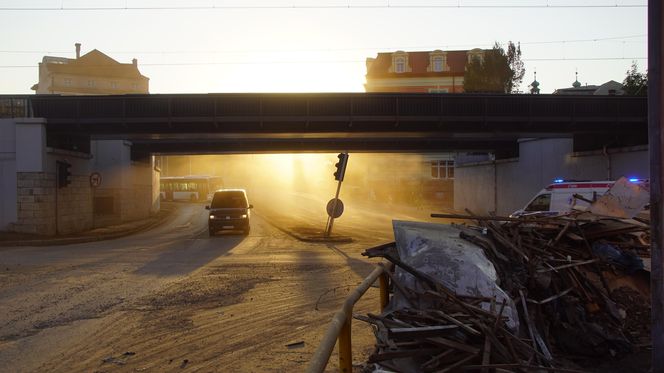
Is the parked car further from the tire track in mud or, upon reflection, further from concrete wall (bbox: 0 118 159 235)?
the tire track in mud

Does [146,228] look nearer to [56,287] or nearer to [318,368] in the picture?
[56,287]

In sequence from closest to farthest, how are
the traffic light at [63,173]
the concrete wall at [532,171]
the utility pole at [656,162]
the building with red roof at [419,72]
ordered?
the utility pole at [656,162] < the traffic light at [63,173] < the concrete wall at [532,171] < the building with red roof at [419,72]

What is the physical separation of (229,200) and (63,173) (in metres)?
7.00

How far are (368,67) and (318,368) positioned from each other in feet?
248

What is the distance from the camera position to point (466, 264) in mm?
5805

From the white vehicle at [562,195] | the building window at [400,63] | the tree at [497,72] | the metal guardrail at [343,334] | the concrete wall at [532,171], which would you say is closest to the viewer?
the metal guardrail at [343,334]

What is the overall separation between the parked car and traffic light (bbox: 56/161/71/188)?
5.82 metres

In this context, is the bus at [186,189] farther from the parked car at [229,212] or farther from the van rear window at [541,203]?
the van rear window at [541,203]

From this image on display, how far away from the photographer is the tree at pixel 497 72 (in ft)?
175

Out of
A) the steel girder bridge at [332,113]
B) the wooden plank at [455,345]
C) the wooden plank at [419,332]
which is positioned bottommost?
the wooden plank at [455,345]

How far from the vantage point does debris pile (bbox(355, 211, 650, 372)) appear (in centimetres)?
479

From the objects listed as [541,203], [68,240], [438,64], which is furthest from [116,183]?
[438,64]

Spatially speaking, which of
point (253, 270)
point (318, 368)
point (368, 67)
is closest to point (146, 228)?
point (253, 270)

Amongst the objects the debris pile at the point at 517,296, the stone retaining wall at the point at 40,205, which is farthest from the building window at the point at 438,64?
the debris pile at the point at 517,296
